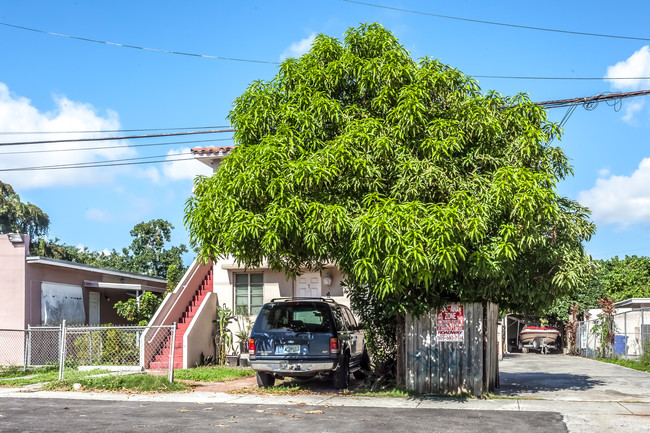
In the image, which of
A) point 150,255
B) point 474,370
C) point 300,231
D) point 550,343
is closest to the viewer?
point 300,231

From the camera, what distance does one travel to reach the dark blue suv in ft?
42.0

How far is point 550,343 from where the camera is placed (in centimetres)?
3572

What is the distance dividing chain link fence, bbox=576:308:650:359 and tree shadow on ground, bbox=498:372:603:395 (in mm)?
7480

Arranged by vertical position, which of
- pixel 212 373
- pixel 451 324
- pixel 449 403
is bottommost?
pixel 212 373

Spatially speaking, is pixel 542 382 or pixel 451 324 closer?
pixel 451 324

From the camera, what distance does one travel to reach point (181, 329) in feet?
65.2

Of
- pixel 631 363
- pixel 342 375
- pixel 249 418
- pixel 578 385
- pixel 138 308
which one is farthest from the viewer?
pixel 631 363

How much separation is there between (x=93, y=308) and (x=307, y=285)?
29.5ft

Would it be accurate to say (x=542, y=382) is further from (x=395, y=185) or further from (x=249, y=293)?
(x=249, y=293)

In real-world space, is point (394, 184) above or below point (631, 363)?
above

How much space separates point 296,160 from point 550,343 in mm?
27804

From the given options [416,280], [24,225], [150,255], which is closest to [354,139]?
[416,280]

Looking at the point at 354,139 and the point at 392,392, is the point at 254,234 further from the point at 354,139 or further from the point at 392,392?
the point at 392,392

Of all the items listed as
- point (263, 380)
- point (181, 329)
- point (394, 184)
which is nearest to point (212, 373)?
point (263, 380)
